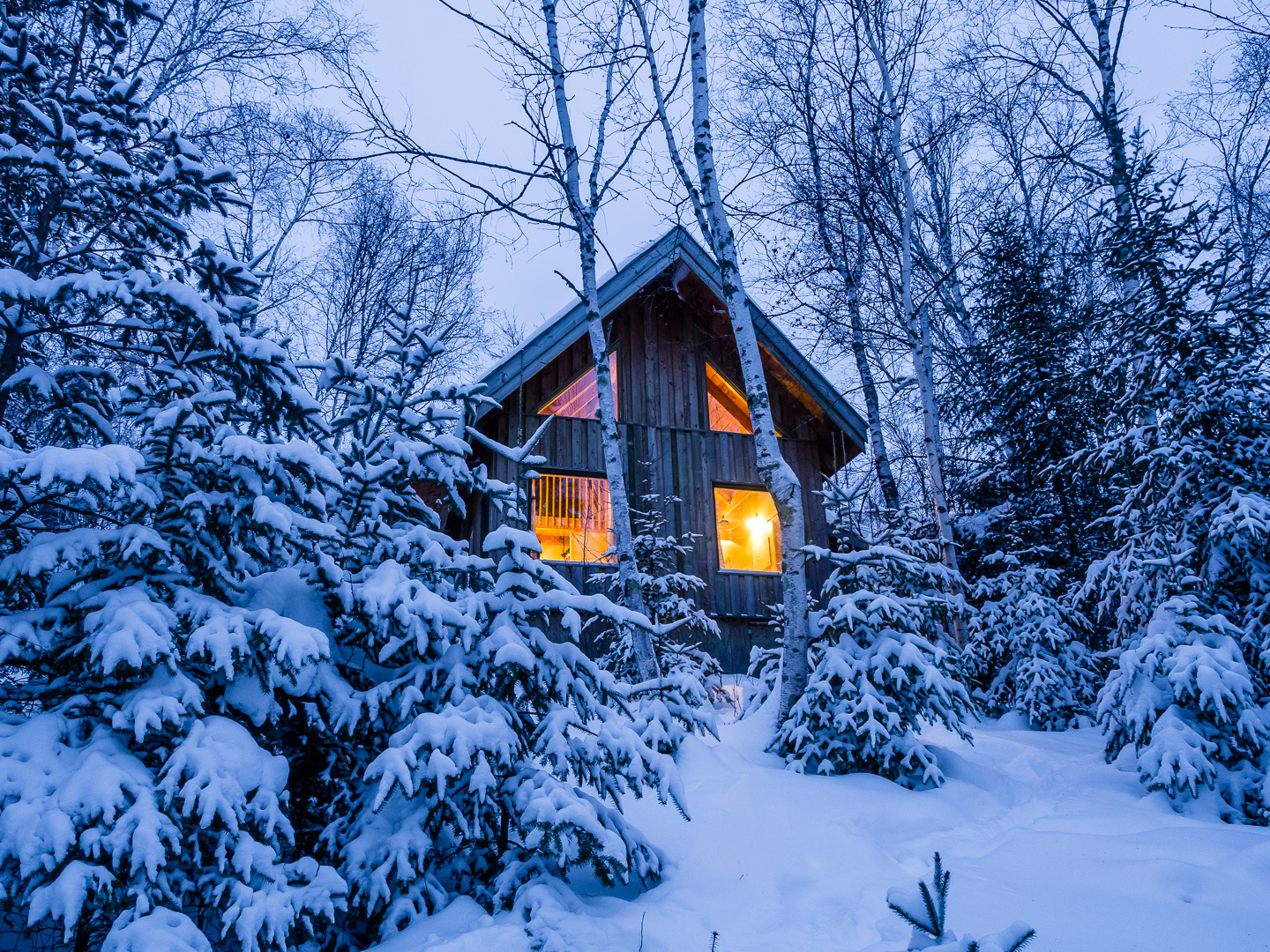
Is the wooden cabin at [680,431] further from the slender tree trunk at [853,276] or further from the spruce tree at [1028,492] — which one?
the spruce tree at [1028,492]

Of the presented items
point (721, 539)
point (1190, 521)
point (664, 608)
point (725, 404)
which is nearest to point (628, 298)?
point (725, 404)

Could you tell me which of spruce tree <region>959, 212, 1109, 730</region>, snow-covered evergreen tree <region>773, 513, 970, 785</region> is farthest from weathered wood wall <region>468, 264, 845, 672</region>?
snow-covered evergreen tree <region>773, 513, 970, 785</region>

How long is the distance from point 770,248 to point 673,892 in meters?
8.90

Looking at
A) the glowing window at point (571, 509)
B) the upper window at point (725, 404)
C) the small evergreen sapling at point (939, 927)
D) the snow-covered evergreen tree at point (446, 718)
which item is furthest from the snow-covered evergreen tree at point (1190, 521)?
the glowing window at point (571, 509)

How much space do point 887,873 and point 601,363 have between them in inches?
214

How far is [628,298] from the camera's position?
38.0 feet

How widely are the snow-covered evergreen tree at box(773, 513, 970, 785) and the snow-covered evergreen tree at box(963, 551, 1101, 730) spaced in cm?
272

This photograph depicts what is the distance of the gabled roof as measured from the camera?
1034 cm

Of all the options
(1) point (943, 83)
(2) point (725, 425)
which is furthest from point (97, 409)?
(1) point (943, 83)

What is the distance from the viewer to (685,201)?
827 centimetres

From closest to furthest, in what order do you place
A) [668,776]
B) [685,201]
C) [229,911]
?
1. [229,911]
2. [668,776]
3. [685,201]

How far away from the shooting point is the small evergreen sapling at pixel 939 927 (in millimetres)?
1687

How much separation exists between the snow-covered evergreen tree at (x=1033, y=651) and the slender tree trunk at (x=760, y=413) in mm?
2740

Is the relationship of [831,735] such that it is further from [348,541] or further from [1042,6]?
[1042,6]
